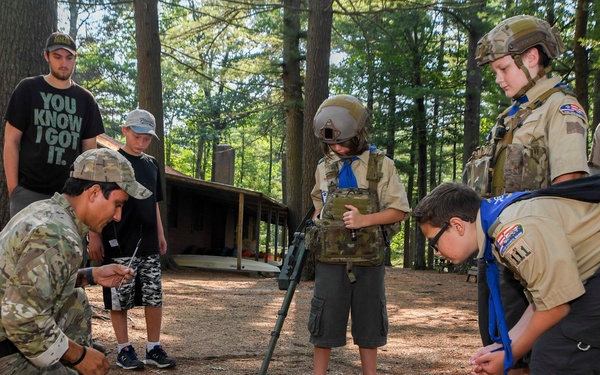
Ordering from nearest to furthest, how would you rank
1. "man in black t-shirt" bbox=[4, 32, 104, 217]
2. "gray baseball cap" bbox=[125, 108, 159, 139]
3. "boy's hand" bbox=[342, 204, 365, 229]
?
"boy's hand" bbox=[342, 204, 365, 229] → "man in black t-shirt" bbox=[4, 32, 104, 217] → "gray baseball cap" bbox=[125, 108, 159, 139]

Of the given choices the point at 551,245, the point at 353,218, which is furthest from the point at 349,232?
the point at 551,245

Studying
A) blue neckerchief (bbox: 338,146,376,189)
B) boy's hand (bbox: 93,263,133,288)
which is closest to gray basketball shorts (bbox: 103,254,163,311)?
boy's hand (bbox: 93,263,133,288)

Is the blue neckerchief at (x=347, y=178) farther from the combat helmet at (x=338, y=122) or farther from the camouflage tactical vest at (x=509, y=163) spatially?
the camouflage tactical vest at (x=509, y=163)

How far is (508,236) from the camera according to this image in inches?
99.7

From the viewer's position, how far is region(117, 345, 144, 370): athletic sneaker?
5.09m

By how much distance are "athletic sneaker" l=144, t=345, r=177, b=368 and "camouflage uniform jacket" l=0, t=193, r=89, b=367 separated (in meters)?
2.31

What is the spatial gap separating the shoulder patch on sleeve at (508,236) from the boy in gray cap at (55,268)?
6.01 ft

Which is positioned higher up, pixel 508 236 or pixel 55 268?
pixel 508 236

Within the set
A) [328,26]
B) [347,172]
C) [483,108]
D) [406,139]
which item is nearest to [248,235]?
[406,139]

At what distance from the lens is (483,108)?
90.1 ft

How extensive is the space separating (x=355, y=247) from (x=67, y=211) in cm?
199

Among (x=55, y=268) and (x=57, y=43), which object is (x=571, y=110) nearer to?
(x=55, y=268)

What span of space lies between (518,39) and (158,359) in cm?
364

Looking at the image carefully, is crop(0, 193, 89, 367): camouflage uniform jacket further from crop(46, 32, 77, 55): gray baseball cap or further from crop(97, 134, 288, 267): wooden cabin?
crop(97, 134, 288, 267): wooden cabin
